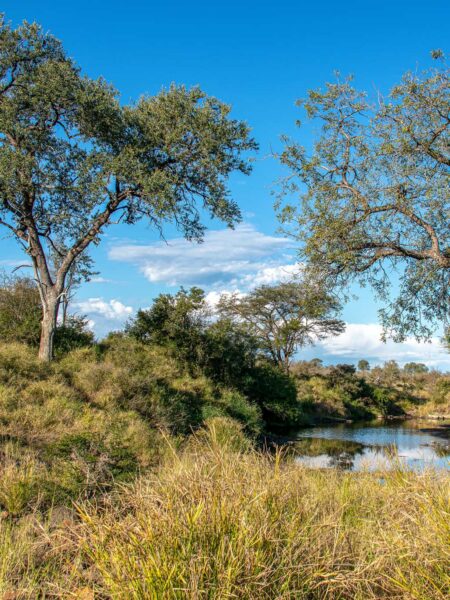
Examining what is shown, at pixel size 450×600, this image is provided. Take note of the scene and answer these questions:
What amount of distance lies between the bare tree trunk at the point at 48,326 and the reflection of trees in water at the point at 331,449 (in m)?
8.92

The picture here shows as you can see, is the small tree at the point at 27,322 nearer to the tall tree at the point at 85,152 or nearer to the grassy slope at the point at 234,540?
the tall tree at the point at 85,152

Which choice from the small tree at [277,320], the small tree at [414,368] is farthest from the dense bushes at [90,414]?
the small tree at [414,368]

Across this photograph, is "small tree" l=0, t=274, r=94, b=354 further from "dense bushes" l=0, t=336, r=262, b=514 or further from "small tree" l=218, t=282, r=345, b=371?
"small tree" l=218, t=282, r=345, b=371

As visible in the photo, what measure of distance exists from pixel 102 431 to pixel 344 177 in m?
9.05

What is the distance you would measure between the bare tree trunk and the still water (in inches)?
338

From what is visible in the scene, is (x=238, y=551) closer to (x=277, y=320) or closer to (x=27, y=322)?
(x=27, y=322)

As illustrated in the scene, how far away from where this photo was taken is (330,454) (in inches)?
→ 745

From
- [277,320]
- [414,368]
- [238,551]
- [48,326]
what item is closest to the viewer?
[238,551]

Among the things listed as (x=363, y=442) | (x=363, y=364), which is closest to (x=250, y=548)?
(x=363, y=442)

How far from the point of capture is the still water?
17.2 metres

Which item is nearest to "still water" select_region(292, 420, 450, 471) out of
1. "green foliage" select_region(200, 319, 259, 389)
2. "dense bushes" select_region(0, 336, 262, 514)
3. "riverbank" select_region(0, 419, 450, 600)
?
"dense bushes" select_region(0, 336, 262, 514)

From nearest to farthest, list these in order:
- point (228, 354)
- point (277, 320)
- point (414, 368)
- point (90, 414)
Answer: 1. point (90, 414)
2. point (228, 354)
3. point (277, 320)
4. point (414, 368)

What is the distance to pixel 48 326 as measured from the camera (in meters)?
17.1

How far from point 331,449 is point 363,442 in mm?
3698
